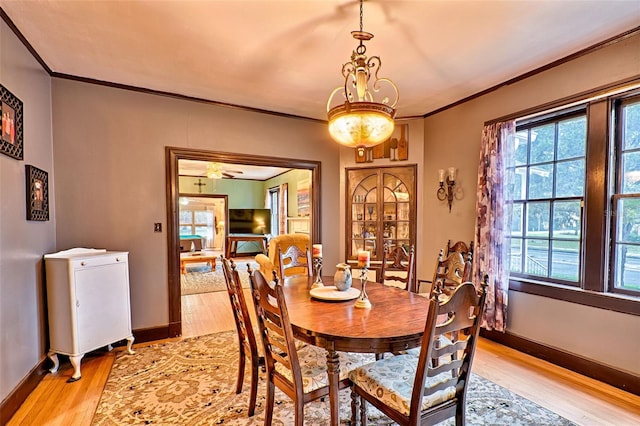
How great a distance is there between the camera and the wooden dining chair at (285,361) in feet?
4.99

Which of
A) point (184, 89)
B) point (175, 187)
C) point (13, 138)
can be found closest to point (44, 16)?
point (13, 138)

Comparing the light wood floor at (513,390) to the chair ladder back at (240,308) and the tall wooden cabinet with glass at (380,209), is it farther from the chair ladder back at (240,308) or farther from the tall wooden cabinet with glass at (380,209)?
the tall wooden cabinet with glass at (380,209)

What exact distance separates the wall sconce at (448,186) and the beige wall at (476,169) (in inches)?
3.2

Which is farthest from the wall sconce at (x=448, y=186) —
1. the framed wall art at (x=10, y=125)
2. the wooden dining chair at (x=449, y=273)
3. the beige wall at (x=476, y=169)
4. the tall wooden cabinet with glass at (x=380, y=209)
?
the framed wall art at (x=10, y=125)

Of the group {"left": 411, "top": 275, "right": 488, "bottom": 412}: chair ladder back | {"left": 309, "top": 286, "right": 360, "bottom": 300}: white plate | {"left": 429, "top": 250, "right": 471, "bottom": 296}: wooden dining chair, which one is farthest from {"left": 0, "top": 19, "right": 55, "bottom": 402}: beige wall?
{"left": 429, "top": 250, "right": 471, "bottom": 296}: wooden dining chair

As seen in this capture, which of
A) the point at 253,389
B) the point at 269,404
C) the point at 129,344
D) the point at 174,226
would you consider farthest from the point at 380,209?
the point at 129,344

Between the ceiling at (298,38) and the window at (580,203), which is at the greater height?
the ceiling at (298,38)

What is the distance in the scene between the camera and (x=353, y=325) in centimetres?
163

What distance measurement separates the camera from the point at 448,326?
135 cm

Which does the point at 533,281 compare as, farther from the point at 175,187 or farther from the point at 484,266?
the point at 175,187

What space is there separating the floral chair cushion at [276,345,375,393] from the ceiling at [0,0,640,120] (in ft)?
7.27

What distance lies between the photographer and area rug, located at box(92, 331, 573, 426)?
2000mm

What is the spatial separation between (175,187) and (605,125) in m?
4.08

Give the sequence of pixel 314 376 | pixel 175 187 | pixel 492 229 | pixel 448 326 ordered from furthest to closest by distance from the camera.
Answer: pixel 175 187 → pixel 492 229 → pixel 314 376 → pixel 448 326
